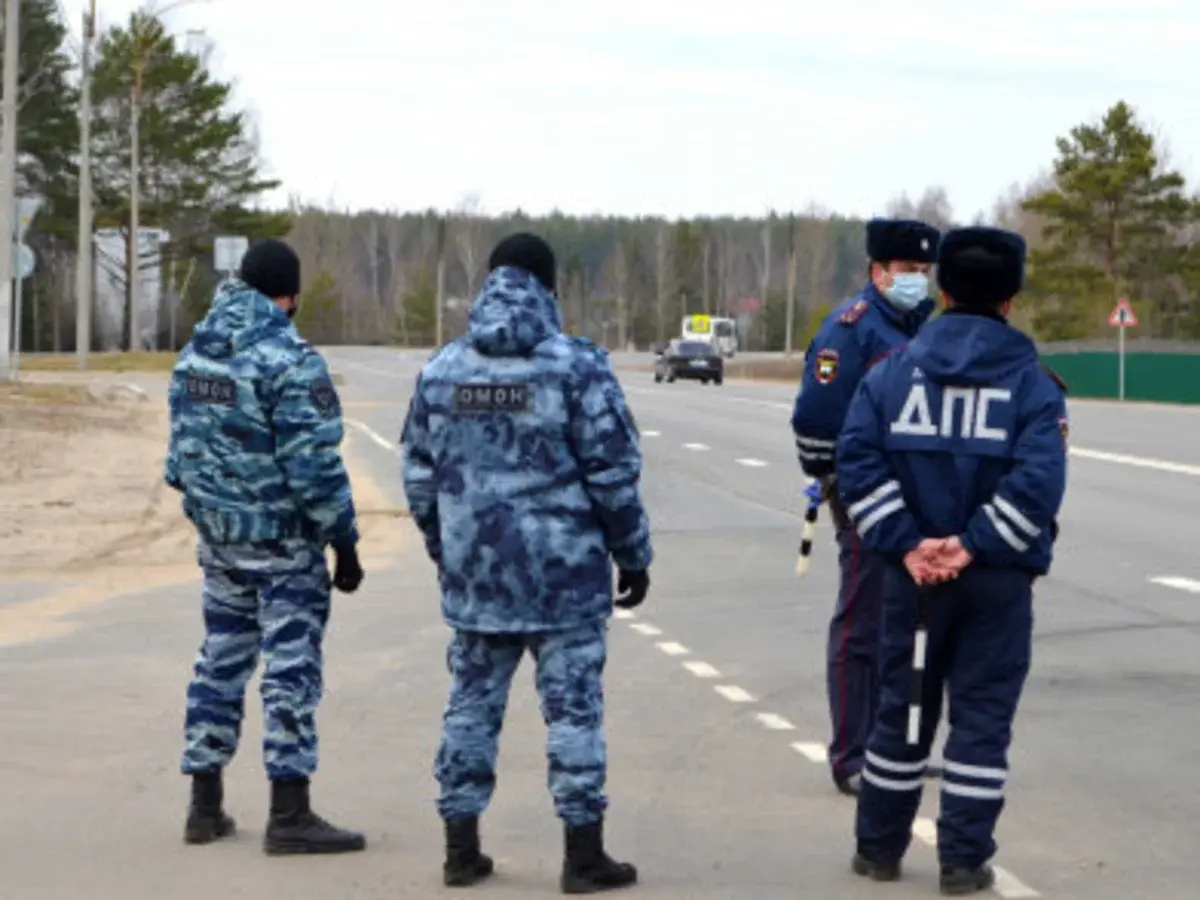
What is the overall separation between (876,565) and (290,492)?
6.45ft

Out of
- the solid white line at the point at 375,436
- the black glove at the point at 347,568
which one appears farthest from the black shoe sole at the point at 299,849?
the solid white line at the point at 375,436

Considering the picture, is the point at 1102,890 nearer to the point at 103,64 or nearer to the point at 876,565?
the point at 876,565

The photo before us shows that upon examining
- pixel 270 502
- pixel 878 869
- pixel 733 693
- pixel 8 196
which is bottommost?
pixel 733 693

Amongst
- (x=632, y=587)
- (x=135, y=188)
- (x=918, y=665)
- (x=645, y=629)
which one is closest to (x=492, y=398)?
(x=632, y=587)

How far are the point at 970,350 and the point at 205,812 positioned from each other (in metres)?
2.70

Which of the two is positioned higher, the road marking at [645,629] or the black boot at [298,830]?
the black boot at [298,830]

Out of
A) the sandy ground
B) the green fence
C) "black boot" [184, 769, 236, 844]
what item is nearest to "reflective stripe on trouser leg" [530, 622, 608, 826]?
"black boot" [184, 769, 236, 844]

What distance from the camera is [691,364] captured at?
74625 millimetres

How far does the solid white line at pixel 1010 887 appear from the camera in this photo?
23.3 feet

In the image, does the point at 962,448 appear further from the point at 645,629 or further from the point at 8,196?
the point at 8,196

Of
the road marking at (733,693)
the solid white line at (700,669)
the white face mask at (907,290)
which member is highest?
the white face mask at (907,290)

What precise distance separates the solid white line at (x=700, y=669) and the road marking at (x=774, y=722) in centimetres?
131

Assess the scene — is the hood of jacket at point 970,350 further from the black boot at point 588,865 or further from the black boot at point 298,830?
the black boot at point 298,830

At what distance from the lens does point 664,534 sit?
68.3ft
